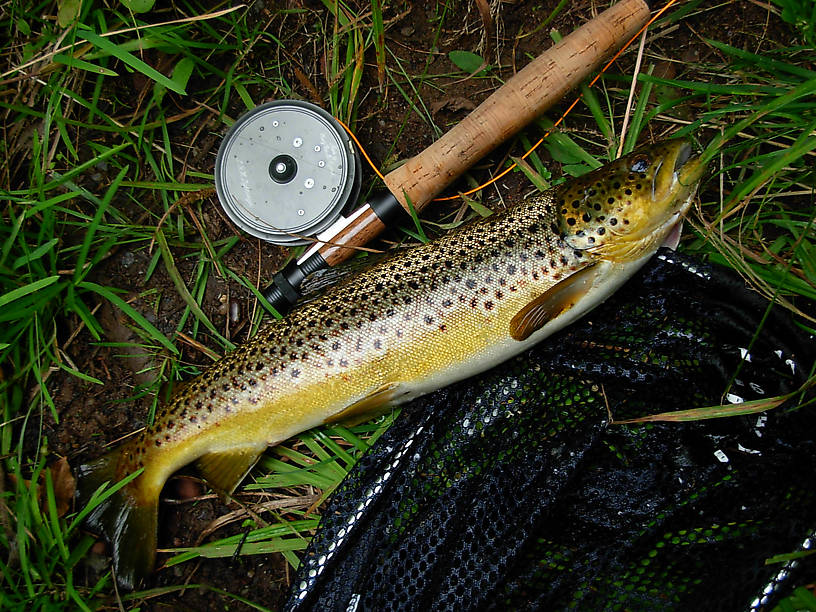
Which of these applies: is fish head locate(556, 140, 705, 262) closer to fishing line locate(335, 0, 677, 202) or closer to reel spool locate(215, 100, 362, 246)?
fishing line locate(335, 0, 677, 202)

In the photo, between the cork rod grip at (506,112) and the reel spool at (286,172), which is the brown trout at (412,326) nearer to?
the cork rod grip at (506,112)

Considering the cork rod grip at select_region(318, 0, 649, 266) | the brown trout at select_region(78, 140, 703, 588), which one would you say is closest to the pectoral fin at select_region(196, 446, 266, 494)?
the brown trout at select_region(78, 140, 703, 588)

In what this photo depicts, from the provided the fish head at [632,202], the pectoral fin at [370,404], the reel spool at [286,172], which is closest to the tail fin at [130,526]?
the pectoral fin at [370,404]

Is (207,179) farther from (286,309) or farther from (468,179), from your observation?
(468,179)

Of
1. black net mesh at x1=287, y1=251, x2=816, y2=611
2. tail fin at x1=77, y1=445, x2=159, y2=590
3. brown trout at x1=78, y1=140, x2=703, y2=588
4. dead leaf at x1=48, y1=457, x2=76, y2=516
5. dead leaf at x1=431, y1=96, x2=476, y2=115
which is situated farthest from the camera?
dead leaf at x1=431, y1=96, x2=476, y2=115

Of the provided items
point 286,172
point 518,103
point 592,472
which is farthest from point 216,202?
point 592,472
